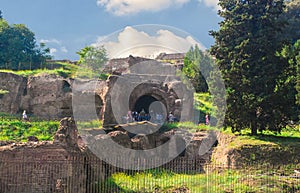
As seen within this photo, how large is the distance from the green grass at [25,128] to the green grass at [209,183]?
8.85m

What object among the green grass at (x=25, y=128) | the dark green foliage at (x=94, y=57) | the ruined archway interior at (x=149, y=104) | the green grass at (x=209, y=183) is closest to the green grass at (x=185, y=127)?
the ruined archway interior at (x=149, y=104)

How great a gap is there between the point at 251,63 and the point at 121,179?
9.05 meters

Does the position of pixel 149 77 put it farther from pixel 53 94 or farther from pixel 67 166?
pixel 67 166

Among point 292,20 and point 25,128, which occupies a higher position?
point 292,20

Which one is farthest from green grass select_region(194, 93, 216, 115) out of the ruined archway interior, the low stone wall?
the low stone wall

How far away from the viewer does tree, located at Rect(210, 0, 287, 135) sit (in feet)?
61.4

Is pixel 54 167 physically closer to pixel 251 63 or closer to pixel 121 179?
pixel 121 179

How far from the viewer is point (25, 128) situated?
2330cm

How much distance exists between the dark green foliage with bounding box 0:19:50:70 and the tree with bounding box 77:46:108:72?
17.1 ft

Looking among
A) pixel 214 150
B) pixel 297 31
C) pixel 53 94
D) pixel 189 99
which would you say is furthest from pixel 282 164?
pixel 297 31

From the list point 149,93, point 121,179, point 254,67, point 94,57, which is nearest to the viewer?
point 121,179

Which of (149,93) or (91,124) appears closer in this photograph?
(91,124)

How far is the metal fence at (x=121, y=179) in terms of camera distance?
13.1m

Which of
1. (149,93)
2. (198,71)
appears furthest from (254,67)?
(198,71)
